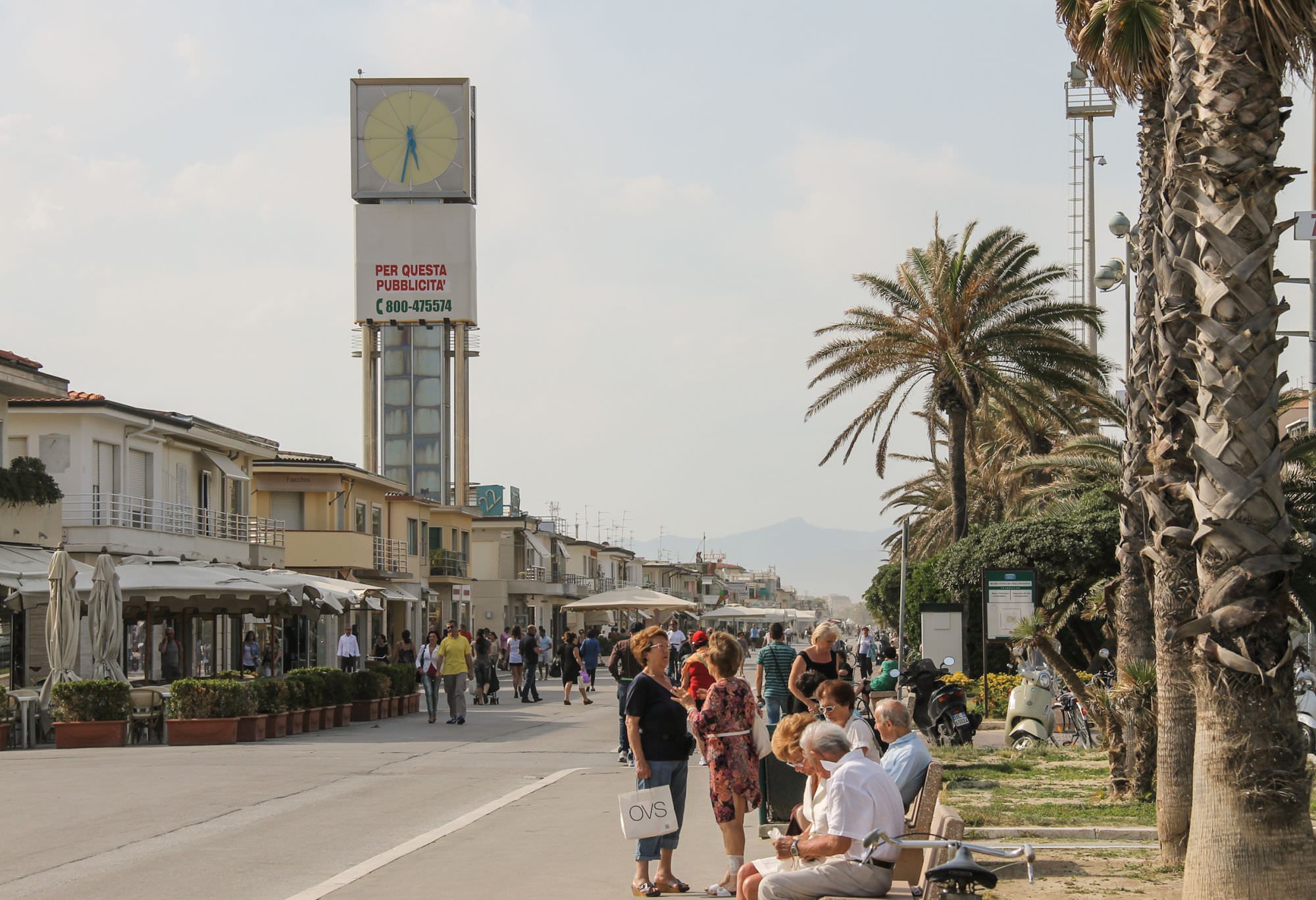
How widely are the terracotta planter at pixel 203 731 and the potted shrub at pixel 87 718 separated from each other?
825mm

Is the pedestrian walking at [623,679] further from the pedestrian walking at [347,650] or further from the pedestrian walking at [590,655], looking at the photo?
the pedestrian walking at [347,650]

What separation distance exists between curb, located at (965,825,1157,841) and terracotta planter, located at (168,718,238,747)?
532 inches

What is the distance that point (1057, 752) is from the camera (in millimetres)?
17906

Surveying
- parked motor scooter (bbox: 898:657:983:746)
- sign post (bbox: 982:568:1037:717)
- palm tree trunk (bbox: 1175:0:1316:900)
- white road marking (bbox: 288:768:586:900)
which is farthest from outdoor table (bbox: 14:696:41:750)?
palm tree trunk (bbox: 1175:0:1316:900)

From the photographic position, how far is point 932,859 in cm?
748

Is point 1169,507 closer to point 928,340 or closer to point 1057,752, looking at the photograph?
point 1057,752

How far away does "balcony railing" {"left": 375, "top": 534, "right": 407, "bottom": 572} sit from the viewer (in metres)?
57.9

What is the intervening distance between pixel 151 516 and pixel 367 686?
40.2 feet

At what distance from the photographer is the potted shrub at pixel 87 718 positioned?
21.9 metres

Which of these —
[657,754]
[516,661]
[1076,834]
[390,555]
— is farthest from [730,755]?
[390,555]

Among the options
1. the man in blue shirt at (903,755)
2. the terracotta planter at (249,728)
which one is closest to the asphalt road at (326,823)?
the terracotta planter at (249,728)

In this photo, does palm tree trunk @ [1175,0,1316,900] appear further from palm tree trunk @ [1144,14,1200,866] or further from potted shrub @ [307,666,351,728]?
potted shrub @ [307,666,351,728]

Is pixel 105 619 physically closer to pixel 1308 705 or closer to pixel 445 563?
pixel 1308 705

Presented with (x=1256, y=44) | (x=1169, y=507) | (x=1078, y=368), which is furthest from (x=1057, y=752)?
(x=1078, y=368)
